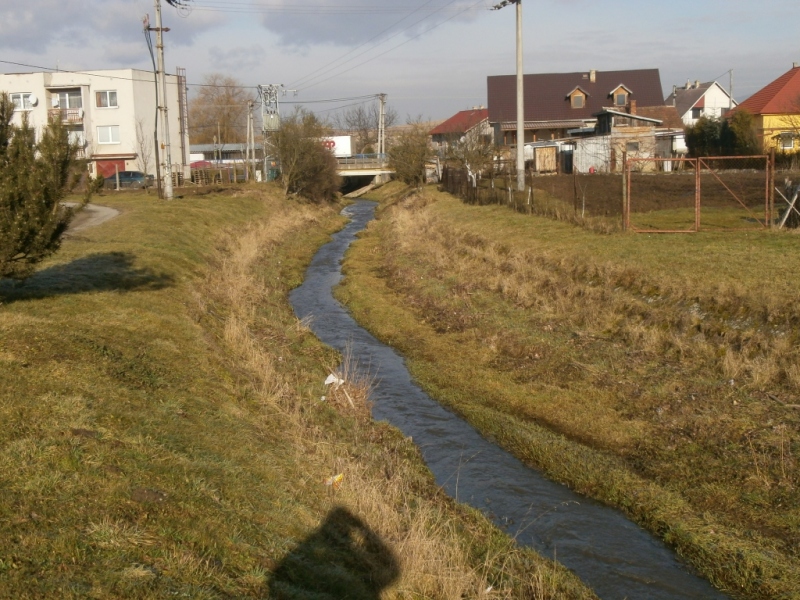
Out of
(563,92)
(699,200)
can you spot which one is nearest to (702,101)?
(563,92)

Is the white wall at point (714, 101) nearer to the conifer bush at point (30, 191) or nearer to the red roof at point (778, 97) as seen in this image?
the red roof at point (778, 97)

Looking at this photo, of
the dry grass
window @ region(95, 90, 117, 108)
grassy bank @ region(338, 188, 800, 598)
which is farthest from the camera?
window @ region(95, 90, 117, 108)

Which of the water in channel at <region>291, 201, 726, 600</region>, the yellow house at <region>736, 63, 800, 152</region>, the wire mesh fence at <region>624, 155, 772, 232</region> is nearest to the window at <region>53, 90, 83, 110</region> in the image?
the wire mesh fence at <region>624, 155, 772, 232</region>

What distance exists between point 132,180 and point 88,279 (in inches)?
1524

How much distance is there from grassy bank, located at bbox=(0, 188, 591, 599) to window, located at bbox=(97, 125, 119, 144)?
52574mm

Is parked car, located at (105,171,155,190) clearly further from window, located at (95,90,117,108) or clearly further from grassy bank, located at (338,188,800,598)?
grassy bank, located at (338,188,800,598)

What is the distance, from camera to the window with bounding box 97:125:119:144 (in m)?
63.4

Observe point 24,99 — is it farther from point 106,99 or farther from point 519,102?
point 519,102

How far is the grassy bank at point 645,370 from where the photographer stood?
834 centimetres

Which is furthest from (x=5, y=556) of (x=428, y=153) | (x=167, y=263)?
(x=428, y=153)

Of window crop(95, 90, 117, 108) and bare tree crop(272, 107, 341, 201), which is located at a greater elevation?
window crop(95, 90, 117, 108)

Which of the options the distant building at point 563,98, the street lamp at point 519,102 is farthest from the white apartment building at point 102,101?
the street lamp at point 519,102

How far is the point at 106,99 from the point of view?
63312 millimetres

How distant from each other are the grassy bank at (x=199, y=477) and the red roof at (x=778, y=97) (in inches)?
1871
